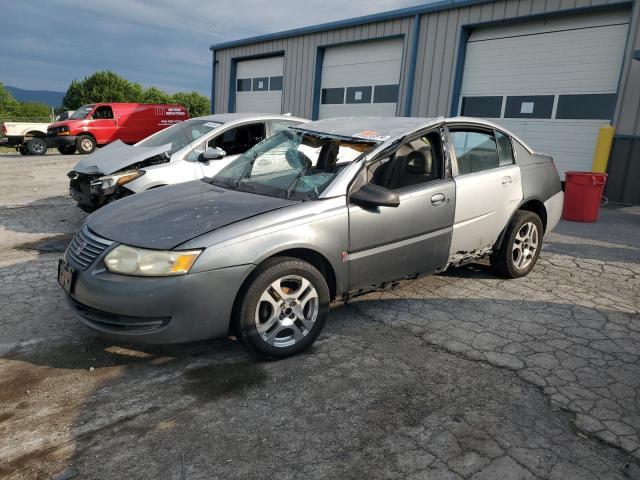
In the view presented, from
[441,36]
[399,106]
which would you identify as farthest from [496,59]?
[399,106]

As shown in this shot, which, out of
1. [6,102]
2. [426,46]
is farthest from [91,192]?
[6,102]

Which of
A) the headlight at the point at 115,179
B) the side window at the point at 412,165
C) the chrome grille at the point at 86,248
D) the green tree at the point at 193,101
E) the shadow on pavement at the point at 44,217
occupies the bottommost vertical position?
the shadow on pavement at the point at 44,217

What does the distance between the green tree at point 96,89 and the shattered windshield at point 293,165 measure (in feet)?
232

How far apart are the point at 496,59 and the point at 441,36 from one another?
1.71 metres

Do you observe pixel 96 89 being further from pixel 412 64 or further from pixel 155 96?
pixel 412 64

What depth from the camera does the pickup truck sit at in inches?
710

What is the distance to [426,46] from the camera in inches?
528

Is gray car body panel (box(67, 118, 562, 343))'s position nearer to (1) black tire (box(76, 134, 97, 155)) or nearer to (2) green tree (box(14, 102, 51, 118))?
(1) black tire (box(76, 134, 97, 155))

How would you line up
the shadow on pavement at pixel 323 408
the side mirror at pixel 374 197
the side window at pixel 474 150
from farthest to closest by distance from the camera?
the side window at pixel 474 150
the side mirror at pixel 374 197
the shadow on pavement at pixel 323 408

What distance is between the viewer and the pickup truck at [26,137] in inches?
710

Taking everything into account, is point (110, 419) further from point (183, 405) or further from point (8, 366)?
point (8, 366)

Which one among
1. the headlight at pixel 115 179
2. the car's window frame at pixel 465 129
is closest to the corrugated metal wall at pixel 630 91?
the car's window frame at pixel 465 129

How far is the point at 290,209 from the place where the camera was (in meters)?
3.22

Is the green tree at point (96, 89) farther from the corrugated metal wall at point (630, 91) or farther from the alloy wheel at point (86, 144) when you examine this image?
the corrugated metal wall at point (630, 91)
